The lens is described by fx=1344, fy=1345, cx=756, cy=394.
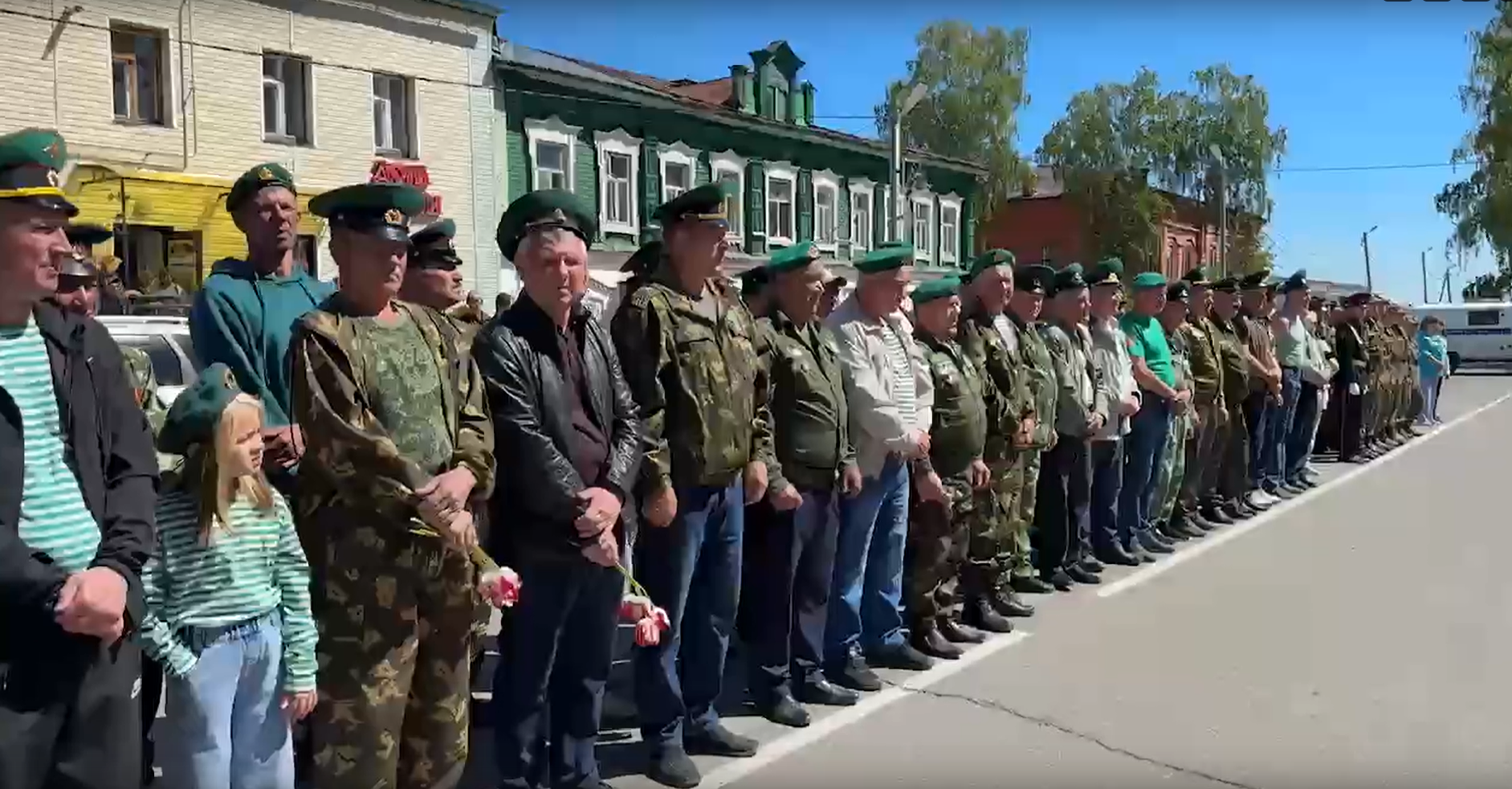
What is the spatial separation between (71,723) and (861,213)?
113 ft

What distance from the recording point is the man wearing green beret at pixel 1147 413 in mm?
9281

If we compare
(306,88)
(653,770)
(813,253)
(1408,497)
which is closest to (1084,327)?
(813,253)

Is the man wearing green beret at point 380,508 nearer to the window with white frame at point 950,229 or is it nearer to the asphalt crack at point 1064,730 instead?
the asphalt crack at point 1064,730

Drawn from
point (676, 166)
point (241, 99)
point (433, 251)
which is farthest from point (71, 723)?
point (676, 166)

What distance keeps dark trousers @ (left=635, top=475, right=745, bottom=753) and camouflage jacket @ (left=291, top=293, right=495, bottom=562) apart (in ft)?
4.53

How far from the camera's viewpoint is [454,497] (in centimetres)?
368

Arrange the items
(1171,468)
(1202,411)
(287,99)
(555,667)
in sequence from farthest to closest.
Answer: (287,99) < (1202,411) < (1171,468) < (555,667)

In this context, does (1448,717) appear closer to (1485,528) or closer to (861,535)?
(861,535)

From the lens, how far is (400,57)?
22688mm

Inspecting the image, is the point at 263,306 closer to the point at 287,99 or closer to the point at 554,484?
the point at 554,484

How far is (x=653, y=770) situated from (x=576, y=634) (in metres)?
0.79

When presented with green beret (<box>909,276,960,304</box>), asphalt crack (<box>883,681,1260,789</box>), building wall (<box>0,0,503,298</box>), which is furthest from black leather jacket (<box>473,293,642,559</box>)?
building wall (<box>0,0,503,298</box>)

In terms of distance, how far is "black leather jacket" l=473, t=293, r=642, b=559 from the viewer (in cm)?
410

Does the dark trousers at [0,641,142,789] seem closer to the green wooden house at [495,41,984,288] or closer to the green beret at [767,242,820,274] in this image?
the green beret at [767,242,820,274]
